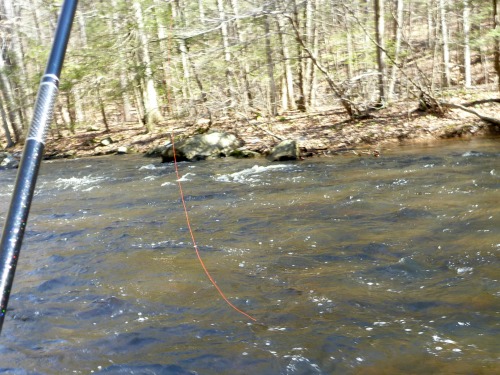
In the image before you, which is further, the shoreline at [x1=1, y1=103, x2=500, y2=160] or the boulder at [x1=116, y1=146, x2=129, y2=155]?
the boulder at [x1=116, y1=146, x2=129, y2=155]

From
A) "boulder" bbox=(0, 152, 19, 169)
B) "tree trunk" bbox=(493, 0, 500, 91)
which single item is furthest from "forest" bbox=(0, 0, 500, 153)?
"boulder" bbox=(0, 152, 19, 169)

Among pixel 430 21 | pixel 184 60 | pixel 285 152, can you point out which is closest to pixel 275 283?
pixel 285 152

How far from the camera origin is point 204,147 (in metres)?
17.0

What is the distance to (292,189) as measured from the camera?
1034cm

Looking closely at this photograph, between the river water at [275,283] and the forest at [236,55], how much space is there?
6.99 m

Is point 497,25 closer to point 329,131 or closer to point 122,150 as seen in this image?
point 329,131

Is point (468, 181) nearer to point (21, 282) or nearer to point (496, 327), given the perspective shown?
point (496, 327)

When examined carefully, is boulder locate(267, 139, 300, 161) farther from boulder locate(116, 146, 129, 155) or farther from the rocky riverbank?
boulder locate(116, 146, 129, 155)

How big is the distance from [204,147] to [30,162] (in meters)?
15.9

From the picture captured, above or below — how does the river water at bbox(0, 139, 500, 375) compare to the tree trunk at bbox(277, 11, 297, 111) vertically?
below

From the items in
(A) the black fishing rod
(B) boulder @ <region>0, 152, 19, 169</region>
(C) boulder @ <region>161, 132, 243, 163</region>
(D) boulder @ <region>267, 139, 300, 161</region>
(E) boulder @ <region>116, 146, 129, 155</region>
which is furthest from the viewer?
(E) boulder @ <region>116, 146, 129, 155</region>

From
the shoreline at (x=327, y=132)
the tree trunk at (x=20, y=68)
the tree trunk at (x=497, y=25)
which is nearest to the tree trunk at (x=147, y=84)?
the shoreline at (x=327, y=132)

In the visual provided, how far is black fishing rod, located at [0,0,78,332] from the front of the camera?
108cm

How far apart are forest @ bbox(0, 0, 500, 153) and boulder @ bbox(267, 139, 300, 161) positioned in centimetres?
250
